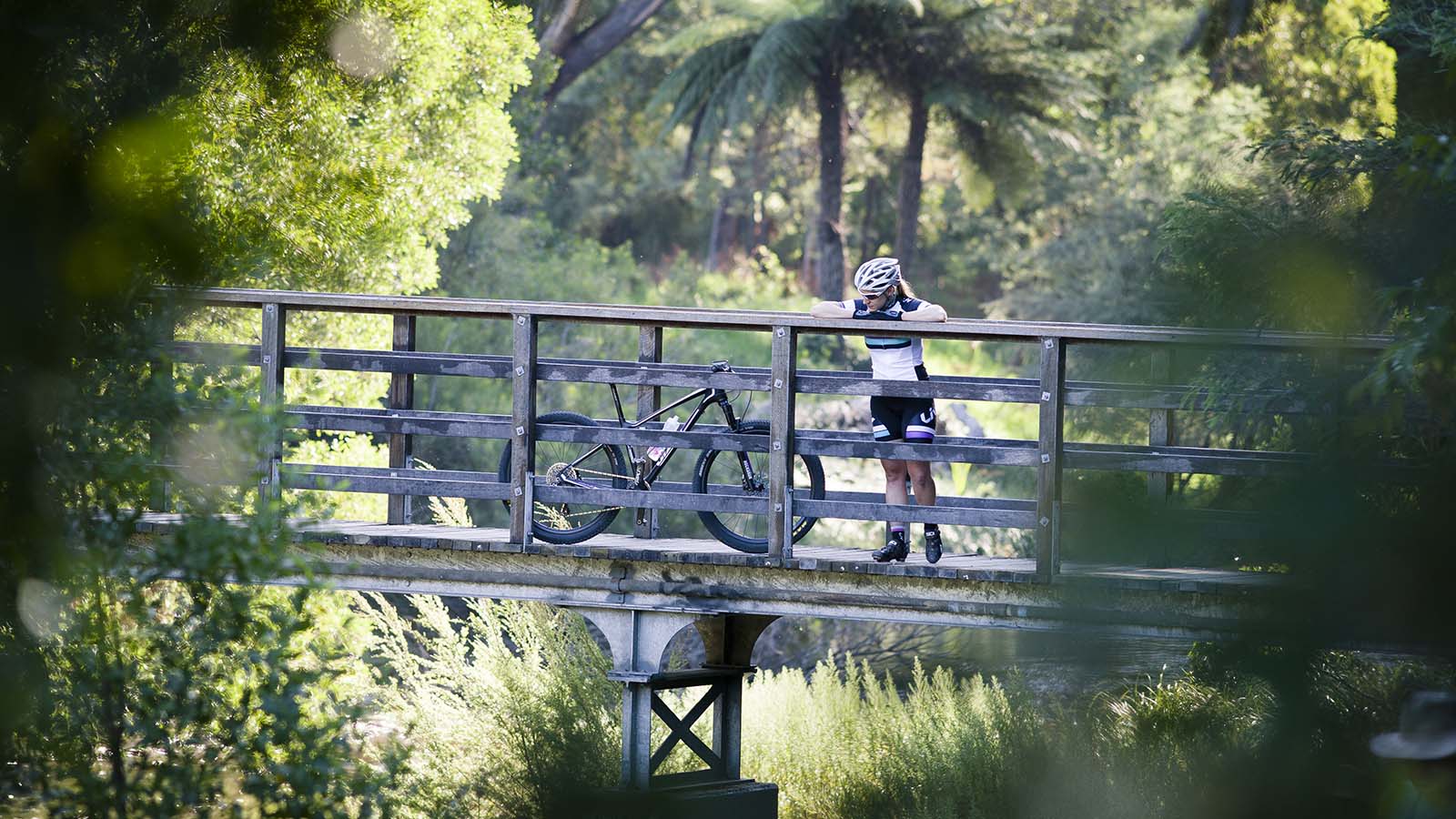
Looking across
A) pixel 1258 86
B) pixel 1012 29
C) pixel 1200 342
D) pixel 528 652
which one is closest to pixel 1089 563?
pixel 1200 342

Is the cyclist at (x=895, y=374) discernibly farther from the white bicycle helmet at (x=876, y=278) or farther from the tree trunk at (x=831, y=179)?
the tree trunk at (x=831, y=179)

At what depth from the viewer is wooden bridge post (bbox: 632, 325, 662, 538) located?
8.06m

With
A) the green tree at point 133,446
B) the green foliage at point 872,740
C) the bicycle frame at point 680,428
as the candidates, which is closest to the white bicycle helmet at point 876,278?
the bicycle frame at point 680,428

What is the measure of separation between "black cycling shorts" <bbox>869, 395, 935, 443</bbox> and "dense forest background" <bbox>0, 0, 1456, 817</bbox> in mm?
1500

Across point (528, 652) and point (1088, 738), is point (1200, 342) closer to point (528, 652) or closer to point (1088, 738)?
point (1088, 738)

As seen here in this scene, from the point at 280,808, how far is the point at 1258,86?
2248cm

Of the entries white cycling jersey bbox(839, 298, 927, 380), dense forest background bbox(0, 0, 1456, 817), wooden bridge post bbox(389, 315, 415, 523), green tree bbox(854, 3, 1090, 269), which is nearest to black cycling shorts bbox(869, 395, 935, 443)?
white cycling jersey bbox(839, 298, 927, 380)

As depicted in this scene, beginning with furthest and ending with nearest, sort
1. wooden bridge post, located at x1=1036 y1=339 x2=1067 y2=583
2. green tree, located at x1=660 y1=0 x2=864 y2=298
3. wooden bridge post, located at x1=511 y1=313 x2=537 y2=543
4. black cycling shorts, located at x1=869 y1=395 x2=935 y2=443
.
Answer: green tree, located at x1=660 y1=0 x2=864 y2=298 < wooden bridge post, located at x1=511 y1=313 x2=537 y2=543 < black cycling shorts, located at x1=869 y1=395 x2=935 y2=443 < wooden bridge post, located at x1=1036 y1=339 x2=1067 y2=583

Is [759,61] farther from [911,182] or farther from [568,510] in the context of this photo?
[568,510]

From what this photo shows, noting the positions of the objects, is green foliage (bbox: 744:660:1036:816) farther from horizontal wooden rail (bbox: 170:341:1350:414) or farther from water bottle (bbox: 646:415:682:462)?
water bottle (bbox: 646:415:682:462)

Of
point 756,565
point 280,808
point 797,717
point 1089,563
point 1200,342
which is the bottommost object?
point 797,717

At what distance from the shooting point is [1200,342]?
2.31 meters

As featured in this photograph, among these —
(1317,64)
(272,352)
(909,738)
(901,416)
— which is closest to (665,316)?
(901,416)

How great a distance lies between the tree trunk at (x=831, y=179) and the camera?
2495cm
